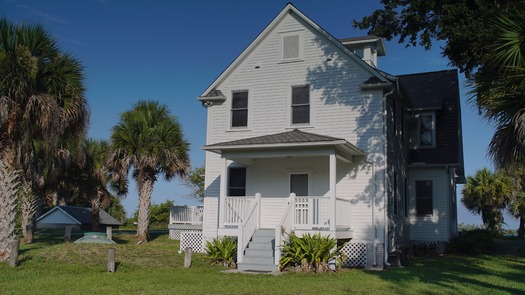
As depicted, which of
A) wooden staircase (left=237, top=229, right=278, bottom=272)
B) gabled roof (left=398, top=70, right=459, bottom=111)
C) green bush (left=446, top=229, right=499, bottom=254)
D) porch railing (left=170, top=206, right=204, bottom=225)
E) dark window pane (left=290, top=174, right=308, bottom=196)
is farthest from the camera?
porch railing (left=170, top=206, right=204, bottom=225)

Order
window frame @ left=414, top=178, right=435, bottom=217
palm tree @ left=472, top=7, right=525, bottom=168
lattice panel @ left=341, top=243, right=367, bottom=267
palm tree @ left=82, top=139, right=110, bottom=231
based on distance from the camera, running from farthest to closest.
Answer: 1. palm tree @ left=82, top=139, right=110, bottom=231
2. window frame @ left=414, top=178, right=435, bottom=217
3. lattice panel @ left=341, top=243, right=367, bottom=267
4. palm tree @ left=472, top=7, right=525, bottom=168

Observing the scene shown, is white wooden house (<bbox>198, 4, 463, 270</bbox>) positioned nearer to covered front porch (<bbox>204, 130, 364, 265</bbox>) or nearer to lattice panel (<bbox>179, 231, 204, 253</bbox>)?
covered front porch (<bbox>204, 130, 364, 265</bbox>)

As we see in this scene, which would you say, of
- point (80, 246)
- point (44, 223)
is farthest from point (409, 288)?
point (44, 223)

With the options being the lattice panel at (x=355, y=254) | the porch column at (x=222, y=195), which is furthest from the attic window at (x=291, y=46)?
the lattice panel at (x=355, y=254)

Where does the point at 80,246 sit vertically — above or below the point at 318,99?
below

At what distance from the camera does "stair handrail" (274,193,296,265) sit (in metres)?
15.3

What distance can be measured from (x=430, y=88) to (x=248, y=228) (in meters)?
13.3

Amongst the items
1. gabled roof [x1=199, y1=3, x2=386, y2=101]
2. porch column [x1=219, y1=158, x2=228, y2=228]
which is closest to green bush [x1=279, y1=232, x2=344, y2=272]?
porch column [x1=219, y1=158, x2=228, y2=228]

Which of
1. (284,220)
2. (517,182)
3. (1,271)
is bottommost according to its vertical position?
(1,271)

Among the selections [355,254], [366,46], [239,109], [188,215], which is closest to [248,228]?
[355,254]

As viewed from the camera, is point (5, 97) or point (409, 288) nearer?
point (409, 288)

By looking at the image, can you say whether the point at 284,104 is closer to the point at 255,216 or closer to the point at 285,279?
the point at 255,216

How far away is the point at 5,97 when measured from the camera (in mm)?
15609

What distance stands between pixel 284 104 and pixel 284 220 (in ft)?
17.1
